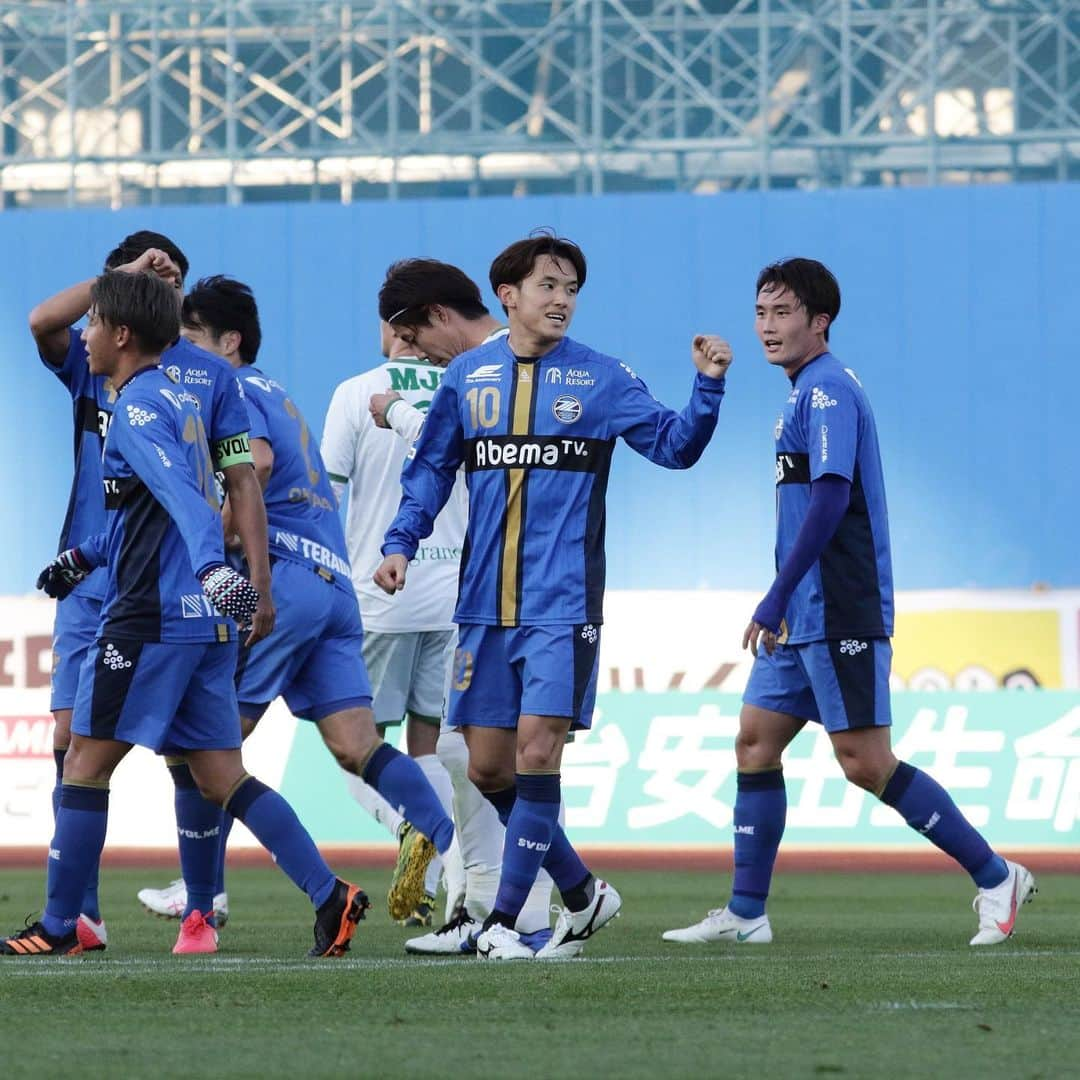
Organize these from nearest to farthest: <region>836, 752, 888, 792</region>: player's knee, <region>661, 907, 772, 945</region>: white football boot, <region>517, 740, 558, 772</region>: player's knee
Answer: <region>517, 740, 558, 772</region>: player's knee, <region>836, 752, 888, 792</region>: player's knee, <region>661, 907, 772, 945</region>: white football boot

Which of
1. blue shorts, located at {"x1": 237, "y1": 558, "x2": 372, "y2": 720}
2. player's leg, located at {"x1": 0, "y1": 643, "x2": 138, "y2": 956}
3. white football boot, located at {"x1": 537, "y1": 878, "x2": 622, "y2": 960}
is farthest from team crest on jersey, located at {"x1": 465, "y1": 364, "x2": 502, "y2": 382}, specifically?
white football boot, located at {"x1": 537, "y1": 878, "x2": 622, "y2": 960}

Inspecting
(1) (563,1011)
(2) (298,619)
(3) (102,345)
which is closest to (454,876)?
(2) (298,619)

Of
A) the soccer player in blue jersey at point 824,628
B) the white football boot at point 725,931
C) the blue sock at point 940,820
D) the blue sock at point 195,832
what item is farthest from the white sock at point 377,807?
the blue sock at point 940,820

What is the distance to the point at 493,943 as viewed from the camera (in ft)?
21.1

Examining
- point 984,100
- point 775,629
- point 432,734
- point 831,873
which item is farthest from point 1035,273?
point 775,629

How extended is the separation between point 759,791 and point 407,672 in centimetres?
197

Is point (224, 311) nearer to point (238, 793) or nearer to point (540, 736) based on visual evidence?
point (238, 793)

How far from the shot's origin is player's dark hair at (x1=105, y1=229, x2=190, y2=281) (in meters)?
7.41

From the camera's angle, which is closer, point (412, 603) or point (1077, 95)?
point (412, 603)

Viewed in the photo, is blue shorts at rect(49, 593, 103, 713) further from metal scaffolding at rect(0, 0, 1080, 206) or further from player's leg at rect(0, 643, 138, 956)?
metal scaffolding at rect(0, 0, 1080, 206)

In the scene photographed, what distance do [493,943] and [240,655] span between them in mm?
1569

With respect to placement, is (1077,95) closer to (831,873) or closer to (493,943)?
(831,873)

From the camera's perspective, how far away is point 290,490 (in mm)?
7652

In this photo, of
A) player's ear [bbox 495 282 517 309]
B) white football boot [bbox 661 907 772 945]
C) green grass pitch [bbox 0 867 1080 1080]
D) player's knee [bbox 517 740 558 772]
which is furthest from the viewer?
white football boot [bbox 661 907 772 945]
